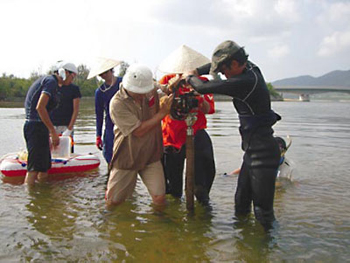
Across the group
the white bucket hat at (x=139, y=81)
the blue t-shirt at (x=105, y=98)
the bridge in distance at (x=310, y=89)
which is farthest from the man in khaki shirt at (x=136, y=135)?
the bridge in distance at (x=310, y=89)

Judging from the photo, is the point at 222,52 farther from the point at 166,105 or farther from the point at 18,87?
the point at 18,87

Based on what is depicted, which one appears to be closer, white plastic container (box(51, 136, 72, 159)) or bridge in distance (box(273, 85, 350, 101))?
white plastic container (box(51, 136, 72, 159))

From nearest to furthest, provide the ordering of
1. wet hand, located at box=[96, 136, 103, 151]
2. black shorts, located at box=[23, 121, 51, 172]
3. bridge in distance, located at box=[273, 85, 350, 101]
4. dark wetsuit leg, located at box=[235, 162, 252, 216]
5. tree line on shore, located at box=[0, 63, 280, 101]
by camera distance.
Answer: dark wetsuit leg, located at box=[235, 162, 252, 216]
black shorts, located at box=[23, 121, 51, 172]
wet hand, located at box=[96, 136, 103, 151]
tree line on shore, located at box=[0, 63, 280, 101]
bridge in distance, located at box=[273, 85, 350, 101]

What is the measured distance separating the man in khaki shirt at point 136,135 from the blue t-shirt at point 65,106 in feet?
10.7

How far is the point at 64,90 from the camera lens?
7355mm

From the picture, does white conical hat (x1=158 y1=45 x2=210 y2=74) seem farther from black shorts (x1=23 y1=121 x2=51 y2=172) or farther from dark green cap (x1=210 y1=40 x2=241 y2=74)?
black shorts (x1=23 y1=121 x2=51 y2=172)

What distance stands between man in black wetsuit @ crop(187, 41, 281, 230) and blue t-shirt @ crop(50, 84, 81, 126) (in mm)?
3962

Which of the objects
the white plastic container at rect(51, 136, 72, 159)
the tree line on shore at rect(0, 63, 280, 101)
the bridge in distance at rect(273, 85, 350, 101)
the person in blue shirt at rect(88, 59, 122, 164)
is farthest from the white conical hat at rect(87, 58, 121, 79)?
the bridge in distance at rect(273, 85, 350, 101)

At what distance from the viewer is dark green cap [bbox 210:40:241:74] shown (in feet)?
12.8

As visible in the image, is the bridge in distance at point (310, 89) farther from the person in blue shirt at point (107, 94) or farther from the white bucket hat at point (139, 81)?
the white bucket hat at point (139, 81)

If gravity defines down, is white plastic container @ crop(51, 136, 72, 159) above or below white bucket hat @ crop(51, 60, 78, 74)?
below

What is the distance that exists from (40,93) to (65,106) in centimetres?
164

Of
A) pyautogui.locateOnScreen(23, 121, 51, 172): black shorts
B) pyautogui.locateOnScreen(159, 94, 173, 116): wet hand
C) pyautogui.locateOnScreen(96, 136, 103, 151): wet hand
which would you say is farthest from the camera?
pyautogui.locateOnScreen(96, 136, 103, 151): wet hand

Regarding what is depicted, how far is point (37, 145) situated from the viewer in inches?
233
